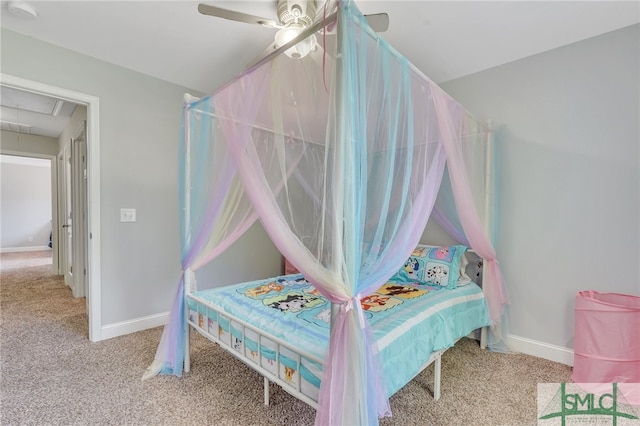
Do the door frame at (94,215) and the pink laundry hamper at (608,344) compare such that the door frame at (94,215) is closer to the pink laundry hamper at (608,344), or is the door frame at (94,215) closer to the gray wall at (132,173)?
the gray wall at (132,173)

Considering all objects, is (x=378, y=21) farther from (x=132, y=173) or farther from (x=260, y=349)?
(x=132, y=173)

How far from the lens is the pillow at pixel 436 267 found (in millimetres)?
2541

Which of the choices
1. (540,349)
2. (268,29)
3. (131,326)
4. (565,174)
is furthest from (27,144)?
(540,349)

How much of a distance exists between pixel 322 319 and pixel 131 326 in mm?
2268

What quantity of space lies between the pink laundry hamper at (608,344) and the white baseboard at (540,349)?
362 millimetres

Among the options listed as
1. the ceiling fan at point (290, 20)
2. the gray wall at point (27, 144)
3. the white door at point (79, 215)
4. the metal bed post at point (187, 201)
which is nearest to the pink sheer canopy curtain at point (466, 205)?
the ceiling fan at point (290, 20)

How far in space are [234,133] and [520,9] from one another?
2.12 metres

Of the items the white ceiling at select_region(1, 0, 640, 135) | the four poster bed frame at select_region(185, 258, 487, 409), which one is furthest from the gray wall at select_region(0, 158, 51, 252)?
the four poster bed frame at select_region(185, 258, 487, 409)

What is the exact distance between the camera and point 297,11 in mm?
1816

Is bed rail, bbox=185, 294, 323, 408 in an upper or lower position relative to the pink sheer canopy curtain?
lower

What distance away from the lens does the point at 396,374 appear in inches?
59.4

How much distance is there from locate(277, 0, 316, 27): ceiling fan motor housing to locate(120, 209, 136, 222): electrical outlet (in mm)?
2301

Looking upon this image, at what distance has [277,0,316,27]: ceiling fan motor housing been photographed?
1.80 m

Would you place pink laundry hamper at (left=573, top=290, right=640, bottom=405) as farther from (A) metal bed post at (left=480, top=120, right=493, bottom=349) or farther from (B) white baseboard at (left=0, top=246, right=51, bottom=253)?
(B) white baseboard at (left=0, top=246, right=51, bottom=253)
